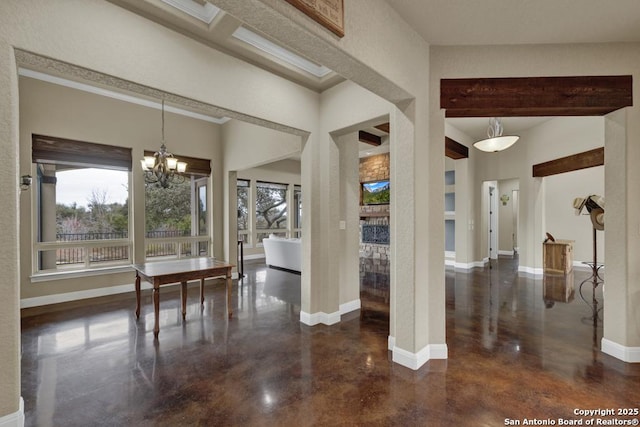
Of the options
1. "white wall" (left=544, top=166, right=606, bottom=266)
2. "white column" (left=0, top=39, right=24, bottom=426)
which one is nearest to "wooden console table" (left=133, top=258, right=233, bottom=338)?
"white column" (left=0, top=39, right=24, bottom=426)

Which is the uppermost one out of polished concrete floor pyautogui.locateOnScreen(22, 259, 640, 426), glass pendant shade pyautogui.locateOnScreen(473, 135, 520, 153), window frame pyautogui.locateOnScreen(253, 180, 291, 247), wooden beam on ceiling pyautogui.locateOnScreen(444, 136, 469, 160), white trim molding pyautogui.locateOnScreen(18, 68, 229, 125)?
white trim molding pyautogui.locateOnScreen(18, 68, 229, 125)

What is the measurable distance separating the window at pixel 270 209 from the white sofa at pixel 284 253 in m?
1.81

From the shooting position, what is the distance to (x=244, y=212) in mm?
8898

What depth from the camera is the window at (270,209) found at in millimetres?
9117

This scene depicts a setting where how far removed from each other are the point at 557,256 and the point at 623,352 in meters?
4.57

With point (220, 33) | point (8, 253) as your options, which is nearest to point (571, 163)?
point (220, 33)

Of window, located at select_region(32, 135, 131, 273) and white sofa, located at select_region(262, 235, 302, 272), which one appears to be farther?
white sofa, located at select_region(262, 235, 302, 272)

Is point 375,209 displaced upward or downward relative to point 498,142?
downward

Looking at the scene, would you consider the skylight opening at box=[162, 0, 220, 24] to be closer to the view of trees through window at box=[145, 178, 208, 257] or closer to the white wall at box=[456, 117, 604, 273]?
the view of trees through window at box=[145, 178, 208, 257]

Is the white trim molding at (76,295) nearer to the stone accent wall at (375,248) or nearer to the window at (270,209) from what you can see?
the window at (270,209)

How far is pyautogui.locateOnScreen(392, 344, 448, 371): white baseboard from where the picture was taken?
8.26 ft

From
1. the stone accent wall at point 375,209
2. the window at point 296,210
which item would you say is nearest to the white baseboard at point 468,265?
the stone accent wall at point 375,209

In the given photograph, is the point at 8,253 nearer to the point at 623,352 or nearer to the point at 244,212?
the point at 623,352

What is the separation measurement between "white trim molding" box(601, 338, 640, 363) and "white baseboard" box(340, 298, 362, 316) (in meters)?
2.59
